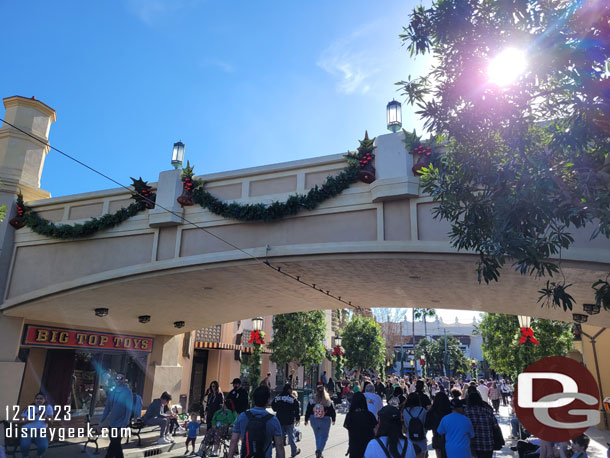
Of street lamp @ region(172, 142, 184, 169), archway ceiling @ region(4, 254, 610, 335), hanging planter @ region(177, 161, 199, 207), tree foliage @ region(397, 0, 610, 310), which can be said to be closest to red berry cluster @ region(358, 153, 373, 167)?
archway ceiling @ region(4, 254, 610, 335)

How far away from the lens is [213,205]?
11039 millimetres

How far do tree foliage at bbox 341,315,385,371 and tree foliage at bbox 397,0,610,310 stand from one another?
32198 mm

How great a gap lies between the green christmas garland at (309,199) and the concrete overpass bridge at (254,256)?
0.21 meters

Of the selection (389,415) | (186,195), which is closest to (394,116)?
(186,195)

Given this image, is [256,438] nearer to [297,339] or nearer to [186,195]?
[186,195]

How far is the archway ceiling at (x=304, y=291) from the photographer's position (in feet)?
32.2

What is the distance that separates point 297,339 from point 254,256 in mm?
16591

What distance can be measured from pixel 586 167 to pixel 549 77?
A: 1384 millimetres

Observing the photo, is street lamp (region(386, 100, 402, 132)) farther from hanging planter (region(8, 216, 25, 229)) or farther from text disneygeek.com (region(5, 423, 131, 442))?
hanging planter (region(8, 216, 25, 229))

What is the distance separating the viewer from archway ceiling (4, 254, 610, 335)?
9.83 m

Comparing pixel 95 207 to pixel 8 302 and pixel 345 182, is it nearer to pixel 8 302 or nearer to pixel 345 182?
pixel 8 302

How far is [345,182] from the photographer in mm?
10031

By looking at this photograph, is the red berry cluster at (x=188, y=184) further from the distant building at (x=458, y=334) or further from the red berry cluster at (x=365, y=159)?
the distant building at (x=458, y=334)

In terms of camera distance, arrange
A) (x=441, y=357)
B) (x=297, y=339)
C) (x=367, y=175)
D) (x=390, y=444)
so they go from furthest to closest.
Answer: (x=441, y=357) < (x=297, y=339) < (x=367, y=175) < (x=390, y=444)
